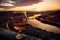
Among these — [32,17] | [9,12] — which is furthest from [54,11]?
[9,12]

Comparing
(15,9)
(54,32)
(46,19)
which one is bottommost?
(54,32)

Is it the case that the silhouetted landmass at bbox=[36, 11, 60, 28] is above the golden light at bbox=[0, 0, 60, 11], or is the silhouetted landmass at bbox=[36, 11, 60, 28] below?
below

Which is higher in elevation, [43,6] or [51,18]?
[43,6]

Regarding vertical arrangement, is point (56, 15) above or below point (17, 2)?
below

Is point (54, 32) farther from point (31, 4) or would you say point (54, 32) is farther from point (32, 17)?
point (31, 4)

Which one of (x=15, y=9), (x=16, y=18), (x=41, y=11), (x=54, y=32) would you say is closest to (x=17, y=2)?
(x=15, y=9)

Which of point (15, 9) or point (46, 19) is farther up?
point (15, 9)

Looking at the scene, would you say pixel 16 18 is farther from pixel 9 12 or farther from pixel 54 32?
pixel 54 32

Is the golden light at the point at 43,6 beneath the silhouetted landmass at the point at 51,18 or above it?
above
